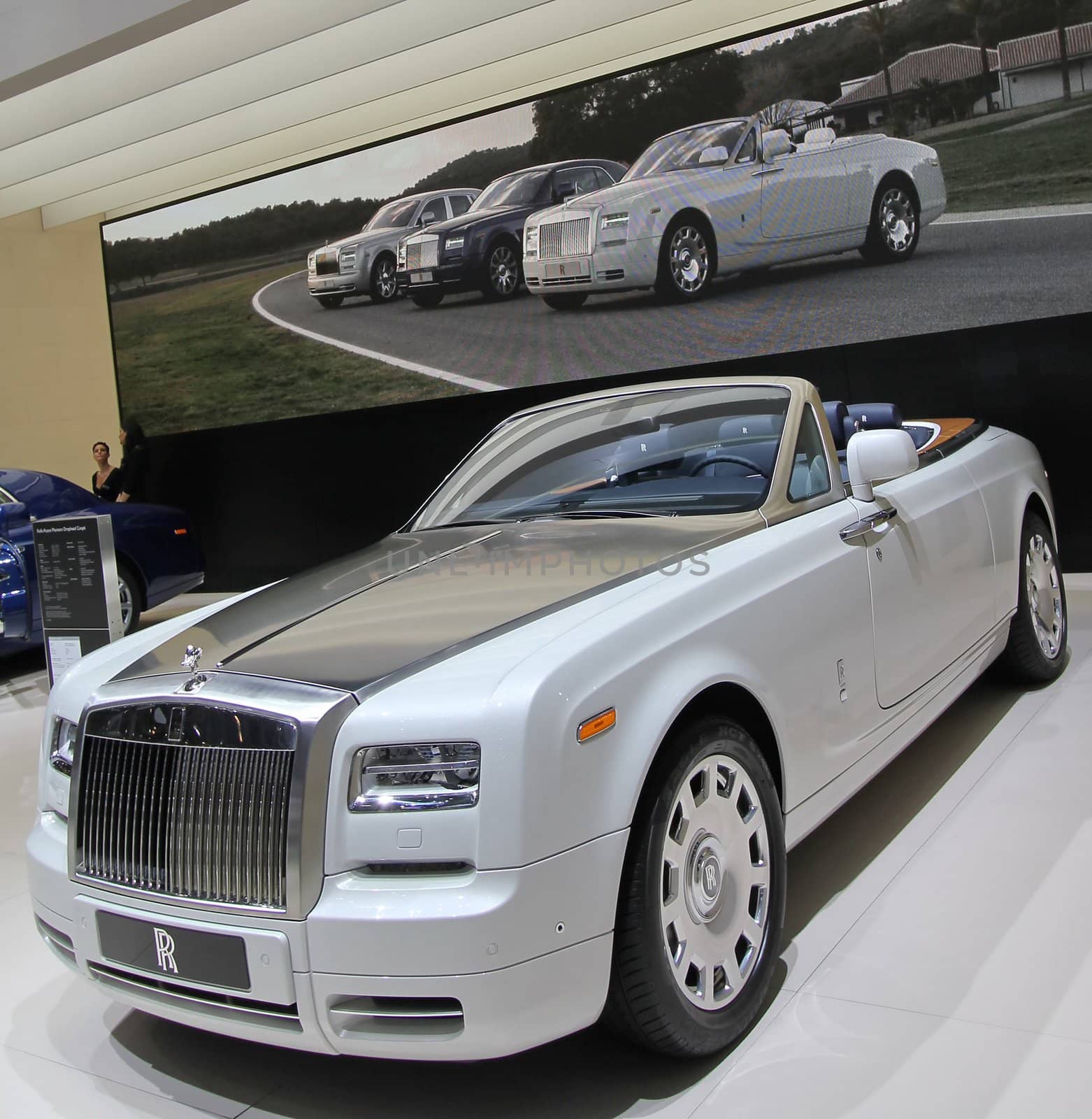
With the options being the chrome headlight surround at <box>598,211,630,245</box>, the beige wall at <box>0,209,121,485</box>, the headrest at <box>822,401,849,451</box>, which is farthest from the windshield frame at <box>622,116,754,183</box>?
the beige wall at <box>0,209,121,485</box>

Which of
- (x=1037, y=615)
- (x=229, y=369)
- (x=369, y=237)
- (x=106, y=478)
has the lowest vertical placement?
(x=1037, y=615)

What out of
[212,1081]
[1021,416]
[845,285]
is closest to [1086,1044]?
[212,1081]

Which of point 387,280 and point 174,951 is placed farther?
point 387,280

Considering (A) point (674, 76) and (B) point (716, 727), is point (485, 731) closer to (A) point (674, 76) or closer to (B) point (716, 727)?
(B) point (716, 727)

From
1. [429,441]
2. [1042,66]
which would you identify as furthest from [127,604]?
[1042,66]

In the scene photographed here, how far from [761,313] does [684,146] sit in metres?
1.40

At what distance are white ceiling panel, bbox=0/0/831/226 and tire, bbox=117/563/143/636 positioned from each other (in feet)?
11.4

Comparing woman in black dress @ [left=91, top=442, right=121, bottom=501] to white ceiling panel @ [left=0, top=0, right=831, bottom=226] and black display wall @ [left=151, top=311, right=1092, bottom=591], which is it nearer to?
black display wall @ [left=151, top=311, right=1092, bottom=591]

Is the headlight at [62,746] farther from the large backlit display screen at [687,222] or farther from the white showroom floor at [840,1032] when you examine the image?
the large backlit display screen at [687,222]

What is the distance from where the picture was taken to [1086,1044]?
207cm

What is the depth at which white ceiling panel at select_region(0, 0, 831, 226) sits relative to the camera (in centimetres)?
725

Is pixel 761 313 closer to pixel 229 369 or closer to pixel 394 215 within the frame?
pixel 394 215

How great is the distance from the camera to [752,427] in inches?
121

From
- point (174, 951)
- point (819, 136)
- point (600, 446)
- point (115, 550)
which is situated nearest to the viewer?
point (174, 951)
